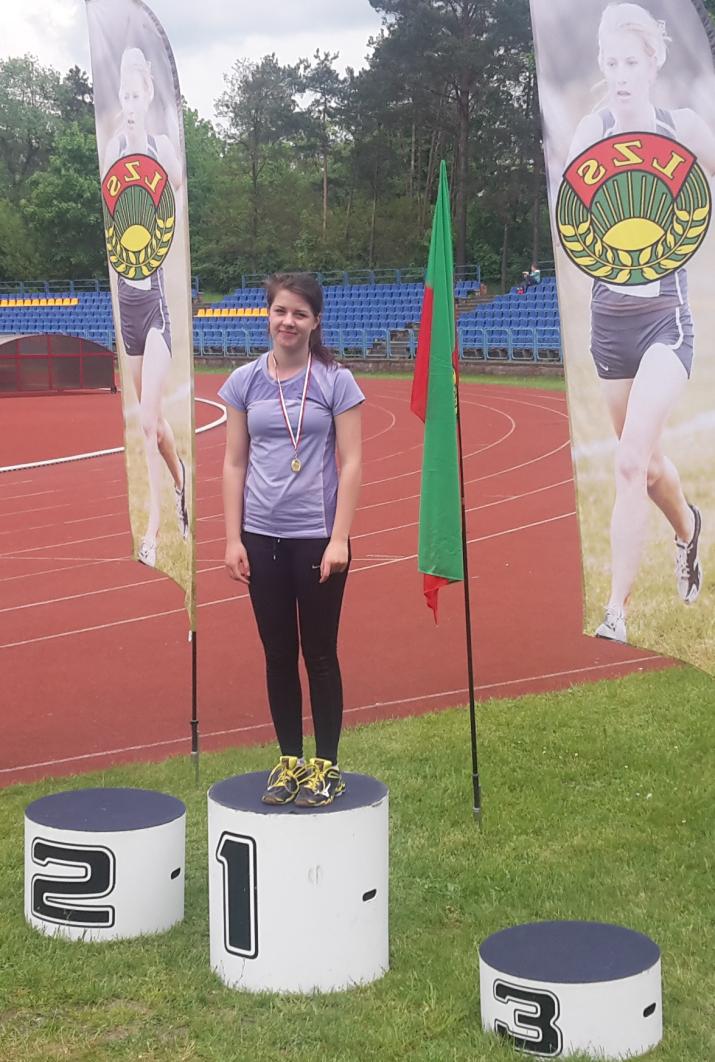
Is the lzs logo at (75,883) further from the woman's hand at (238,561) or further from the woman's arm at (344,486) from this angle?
the woman's arm at (344,486)

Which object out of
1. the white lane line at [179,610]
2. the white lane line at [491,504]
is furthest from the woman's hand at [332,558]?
the white lane line at [491,504]

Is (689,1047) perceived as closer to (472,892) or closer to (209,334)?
(472,892)

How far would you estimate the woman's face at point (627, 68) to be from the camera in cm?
422

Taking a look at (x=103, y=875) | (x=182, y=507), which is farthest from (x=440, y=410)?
(x=103, y=875)

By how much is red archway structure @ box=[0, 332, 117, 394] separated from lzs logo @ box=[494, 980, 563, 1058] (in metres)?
30.8

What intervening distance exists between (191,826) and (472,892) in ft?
4.55

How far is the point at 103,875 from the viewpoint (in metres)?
4.33

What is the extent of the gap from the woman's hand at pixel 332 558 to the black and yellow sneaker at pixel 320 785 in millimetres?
613

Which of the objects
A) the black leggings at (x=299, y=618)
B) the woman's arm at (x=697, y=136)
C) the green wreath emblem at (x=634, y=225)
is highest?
the woman's arm at (x=697, y=136)

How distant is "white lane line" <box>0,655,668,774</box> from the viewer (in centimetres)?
649

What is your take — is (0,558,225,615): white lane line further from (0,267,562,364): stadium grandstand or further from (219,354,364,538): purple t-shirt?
(0,267,562,364): stadium grandstand

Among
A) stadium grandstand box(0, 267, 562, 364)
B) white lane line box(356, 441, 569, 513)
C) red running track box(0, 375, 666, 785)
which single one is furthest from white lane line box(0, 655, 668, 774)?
stadium grandstand box(0, 267, 562, 364)

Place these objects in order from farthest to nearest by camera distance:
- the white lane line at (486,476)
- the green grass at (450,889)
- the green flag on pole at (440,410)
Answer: the white lane line at (486,476) < the green flag on pole at (440,410) < the green grass at (450,889)

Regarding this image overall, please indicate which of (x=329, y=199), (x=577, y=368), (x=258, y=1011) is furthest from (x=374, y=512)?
(x=329, y=199)
